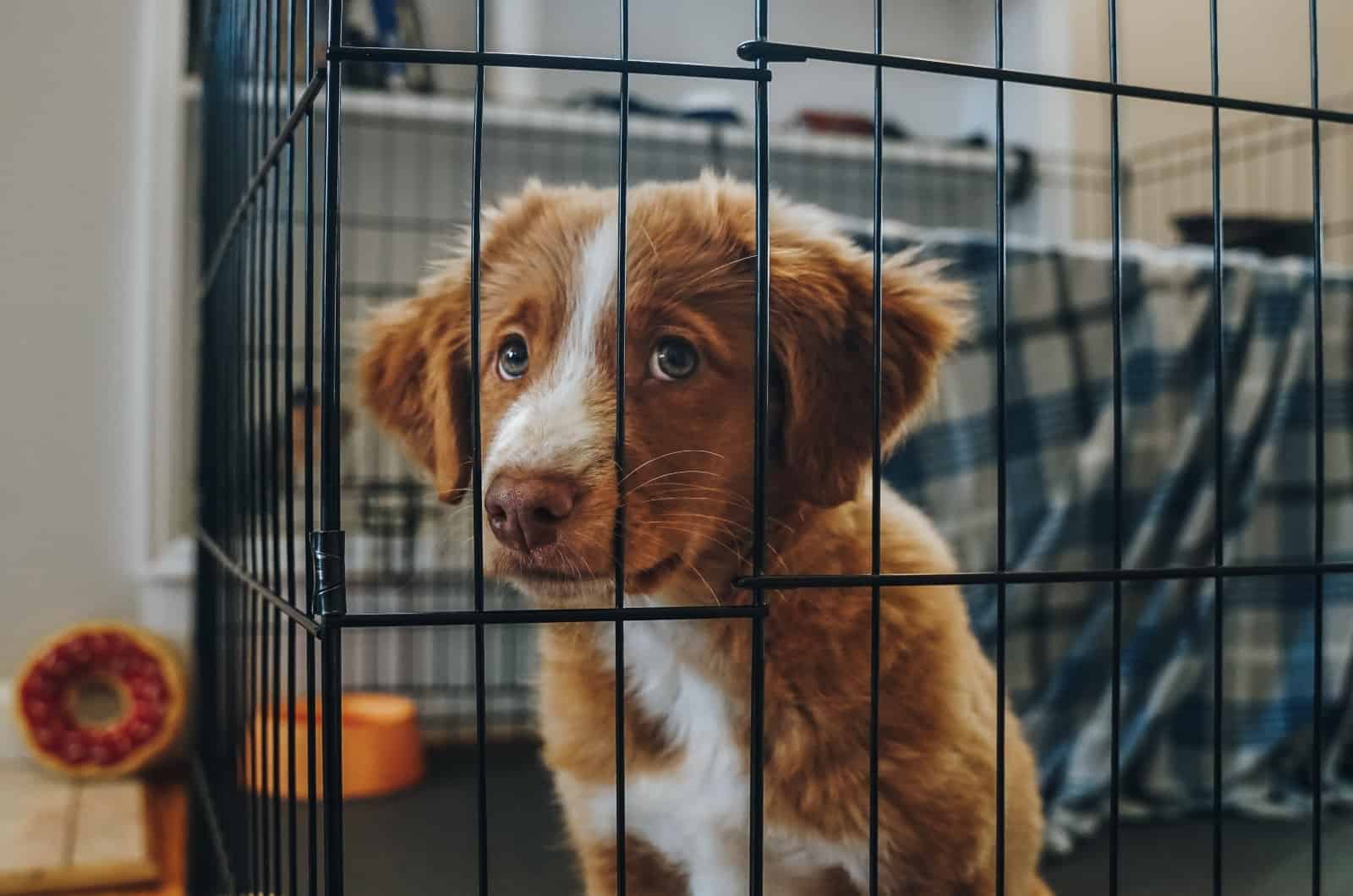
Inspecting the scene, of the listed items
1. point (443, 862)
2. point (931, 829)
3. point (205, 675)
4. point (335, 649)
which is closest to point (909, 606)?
point (931, 829)

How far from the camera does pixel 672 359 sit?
83cm

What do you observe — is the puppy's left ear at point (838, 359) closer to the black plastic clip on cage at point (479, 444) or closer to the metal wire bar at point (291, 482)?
the black plastic clip on cage at point (479, 444)

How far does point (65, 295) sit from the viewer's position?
220cm

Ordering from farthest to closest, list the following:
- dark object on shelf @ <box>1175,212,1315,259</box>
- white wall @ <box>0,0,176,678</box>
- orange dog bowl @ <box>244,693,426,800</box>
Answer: dark object on shelf @ <box>1175,212,1315,259</box> < white wall @ <box>0,0,176,678</box> < orange dog bowl @ <box>244,693,426,800</box>

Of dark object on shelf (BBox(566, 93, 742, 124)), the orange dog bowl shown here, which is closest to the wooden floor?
the orange dog bowl

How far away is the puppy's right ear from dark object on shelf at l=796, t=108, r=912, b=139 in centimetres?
190

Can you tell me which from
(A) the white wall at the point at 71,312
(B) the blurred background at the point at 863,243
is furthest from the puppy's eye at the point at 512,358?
(A) the white wall at the point at 71,312

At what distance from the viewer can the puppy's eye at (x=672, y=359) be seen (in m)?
0.83

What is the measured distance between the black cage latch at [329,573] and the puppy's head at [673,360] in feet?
0.33

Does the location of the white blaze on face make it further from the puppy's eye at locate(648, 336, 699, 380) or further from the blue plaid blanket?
the blue plaid blanket

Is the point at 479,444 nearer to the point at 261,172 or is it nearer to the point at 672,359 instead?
the point at 672,359

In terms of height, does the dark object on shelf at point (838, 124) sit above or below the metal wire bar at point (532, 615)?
Answer: above

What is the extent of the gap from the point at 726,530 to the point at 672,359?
0.12m

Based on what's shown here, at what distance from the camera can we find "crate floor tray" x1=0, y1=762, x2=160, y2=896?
1.59 m
